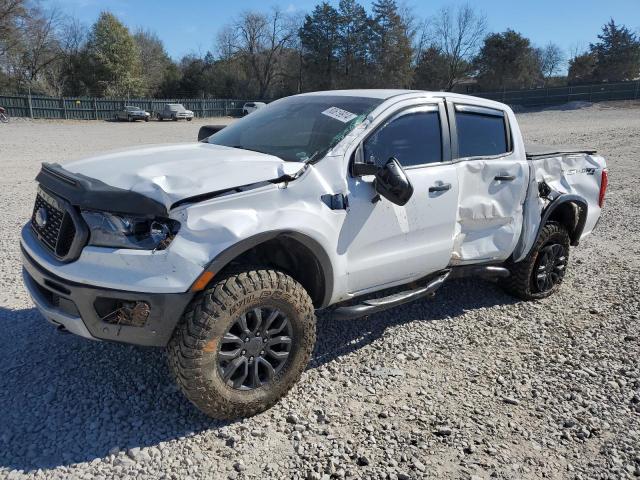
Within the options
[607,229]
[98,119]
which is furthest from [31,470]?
[98,119]

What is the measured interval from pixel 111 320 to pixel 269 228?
0.96 metres

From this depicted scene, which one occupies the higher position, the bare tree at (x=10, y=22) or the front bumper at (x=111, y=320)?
the bare tree at (x=10, y=22)

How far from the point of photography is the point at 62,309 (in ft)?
9.20

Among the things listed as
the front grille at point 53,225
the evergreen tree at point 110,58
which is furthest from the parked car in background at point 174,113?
the front grille at point 53,225

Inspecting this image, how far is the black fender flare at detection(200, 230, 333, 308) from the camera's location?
8.90ft

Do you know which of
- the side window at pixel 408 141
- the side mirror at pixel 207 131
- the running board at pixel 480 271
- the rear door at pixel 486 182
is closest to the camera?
the side window at pixel 408 141

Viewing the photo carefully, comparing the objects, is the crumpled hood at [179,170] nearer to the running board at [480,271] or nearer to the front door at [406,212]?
the front door at [406,212]

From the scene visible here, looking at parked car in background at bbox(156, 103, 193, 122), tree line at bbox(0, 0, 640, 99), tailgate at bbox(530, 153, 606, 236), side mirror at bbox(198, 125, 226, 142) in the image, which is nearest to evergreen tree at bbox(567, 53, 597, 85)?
tree line at bbox(0, 0, 640, 99)

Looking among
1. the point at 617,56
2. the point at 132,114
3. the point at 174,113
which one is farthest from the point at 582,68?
the point at 132,114

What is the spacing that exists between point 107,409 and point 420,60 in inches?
2771

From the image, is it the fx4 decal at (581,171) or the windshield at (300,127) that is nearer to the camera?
the windshield at (300,127)

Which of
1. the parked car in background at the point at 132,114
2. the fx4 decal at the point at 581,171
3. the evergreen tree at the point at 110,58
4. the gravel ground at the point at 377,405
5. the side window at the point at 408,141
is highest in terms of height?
the evergreen tree at the point at 110,58

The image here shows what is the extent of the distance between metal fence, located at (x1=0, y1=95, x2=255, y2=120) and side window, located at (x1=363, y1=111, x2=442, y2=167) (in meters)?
42.9

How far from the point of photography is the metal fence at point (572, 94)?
153 feet
